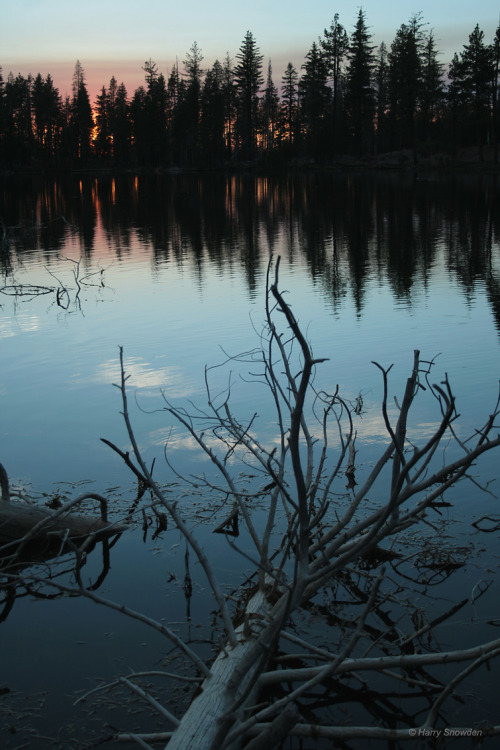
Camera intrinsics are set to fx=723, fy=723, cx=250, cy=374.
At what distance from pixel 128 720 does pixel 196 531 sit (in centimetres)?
220

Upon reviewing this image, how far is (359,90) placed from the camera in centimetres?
8419

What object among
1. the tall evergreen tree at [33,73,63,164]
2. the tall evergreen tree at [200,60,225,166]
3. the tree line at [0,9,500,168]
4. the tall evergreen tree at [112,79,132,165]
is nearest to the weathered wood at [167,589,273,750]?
the tree line at [0,9,500,168]

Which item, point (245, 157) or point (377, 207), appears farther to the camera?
point (245, 157)

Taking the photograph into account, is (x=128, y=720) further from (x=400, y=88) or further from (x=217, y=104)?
(x=217, y=104)

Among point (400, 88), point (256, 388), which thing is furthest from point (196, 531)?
point (400, 88)

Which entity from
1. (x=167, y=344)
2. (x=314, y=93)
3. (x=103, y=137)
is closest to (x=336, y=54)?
(x=314, y=93)

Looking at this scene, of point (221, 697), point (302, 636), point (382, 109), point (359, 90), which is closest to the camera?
point (221, 697)

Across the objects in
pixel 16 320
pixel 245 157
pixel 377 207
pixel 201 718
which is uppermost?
pixel 245 157

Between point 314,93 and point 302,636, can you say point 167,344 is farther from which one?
point 314,93

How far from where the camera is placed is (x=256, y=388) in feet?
32.3

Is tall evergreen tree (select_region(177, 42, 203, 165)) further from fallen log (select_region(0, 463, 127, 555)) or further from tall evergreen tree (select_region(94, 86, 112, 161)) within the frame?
fallen log (select_region(0, 463, 127, 555))

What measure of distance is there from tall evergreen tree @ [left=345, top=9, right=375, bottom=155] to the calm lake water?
5598 centimetres

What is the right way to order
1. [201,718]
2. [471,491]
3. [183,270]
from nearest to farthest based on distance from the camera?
[201,718], [471,491], [183,270]

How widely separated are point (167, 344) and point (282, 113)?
9696cm
